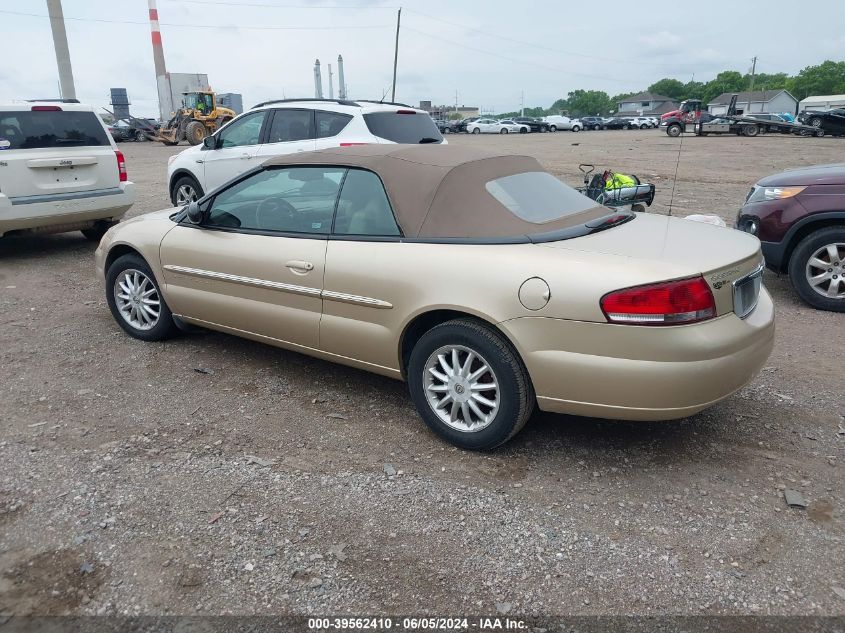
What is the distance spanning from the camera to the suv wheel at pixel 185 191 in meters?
9.80

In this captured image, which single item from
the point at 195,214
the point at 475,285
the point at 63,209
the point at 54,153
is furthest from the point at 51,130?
the point at 475,285

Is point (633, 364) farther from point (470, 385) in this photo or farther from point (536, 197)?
point (536, 197)

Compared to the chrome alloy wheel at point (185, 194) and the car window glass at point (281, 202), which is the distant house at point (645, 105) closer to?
the chrome alloy wheel at point (185, 194)

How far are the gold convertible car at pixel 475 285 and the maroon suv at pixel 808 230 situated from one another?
245cm

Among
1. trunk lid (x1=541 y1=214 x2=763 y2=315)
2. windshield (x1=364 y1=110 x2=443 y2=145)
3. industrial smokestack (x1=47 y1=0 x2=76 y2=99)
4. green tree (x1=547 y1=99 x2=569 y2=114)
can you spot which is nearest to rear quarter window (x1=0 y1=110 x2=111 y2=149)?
windshield (x1=364 y1=110 x2=443 y2=145)

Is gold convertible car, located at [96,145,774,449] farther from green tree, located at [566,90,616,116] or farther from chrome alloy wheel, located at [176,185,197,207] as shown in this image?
green tree, located at [566,90,616,116]

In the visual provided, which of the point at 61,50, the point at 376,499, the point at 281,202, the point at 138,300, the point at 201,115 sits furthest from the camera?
the point at 61,50

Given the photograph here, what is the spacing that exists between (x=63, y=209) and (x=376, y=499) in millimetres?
6574

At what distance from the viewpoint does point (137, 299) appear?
5.19m

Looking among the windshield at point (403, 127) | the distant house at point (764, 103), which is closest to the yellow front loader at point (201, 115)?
the windshield at point (403, 127)

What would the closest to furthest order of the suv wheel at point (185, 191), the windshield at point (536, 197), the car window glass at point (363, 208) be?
the windshield at point (536, 197), the car window glass at point (363, 208), the suv wheel at point (185, 191)

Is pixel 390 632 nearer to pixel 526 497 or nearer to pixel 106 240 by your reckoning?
pixel 526 497

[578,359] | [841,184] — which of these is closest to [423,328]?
[578,359]

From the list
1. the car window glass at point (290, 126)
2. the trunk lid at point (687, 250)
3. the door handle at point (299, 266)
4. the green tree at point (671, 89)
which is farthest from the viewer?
the green tree at point (671, 89)
